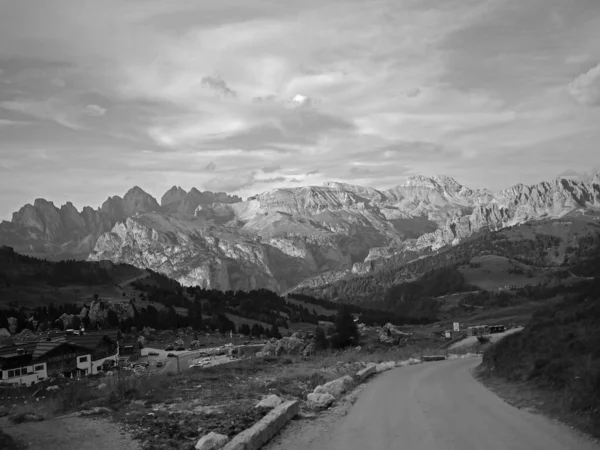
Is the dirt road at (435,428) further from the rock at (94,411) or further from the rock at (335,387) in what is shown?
the rock at (94,411)

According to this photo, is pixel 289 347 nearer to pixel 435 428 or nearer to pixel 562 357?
pixel 562 357

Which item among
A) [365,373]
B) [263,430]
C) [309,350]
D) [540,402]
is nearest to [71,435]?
[263,430]

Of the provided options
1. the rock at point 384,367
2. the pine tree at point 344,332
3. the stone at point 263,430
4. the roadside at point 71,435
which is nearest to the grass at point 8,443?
the roadside at point 71,435

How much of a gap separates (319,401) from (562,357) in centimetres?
1060

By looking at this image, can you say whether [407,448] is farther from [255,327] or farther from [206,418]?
[255,327]

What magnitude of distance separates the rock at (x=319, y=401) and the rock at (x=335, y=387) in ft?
6.11

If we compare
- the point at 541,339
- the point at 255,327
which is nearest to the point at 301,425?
the point at 541,339

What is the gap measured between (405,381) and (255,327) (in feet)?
528

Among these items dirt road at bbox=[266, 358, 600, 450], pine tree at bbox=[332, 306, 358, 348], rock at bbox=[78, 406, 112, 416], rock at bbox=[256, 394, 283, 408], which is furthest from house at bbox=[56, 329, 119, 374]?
dirt road at bbox=[266, 358, 600, 450]

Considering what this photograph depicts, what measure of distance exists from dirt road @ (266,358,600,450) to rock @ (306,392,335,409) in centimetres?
114

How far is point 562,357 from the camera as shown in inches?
889

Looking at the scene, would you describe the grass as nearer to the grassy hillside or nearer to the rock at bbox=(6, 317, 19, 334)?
the grassy hillside

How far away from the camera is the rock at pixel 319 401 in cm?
2116

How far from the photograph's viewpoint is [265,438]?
50.1 feet
